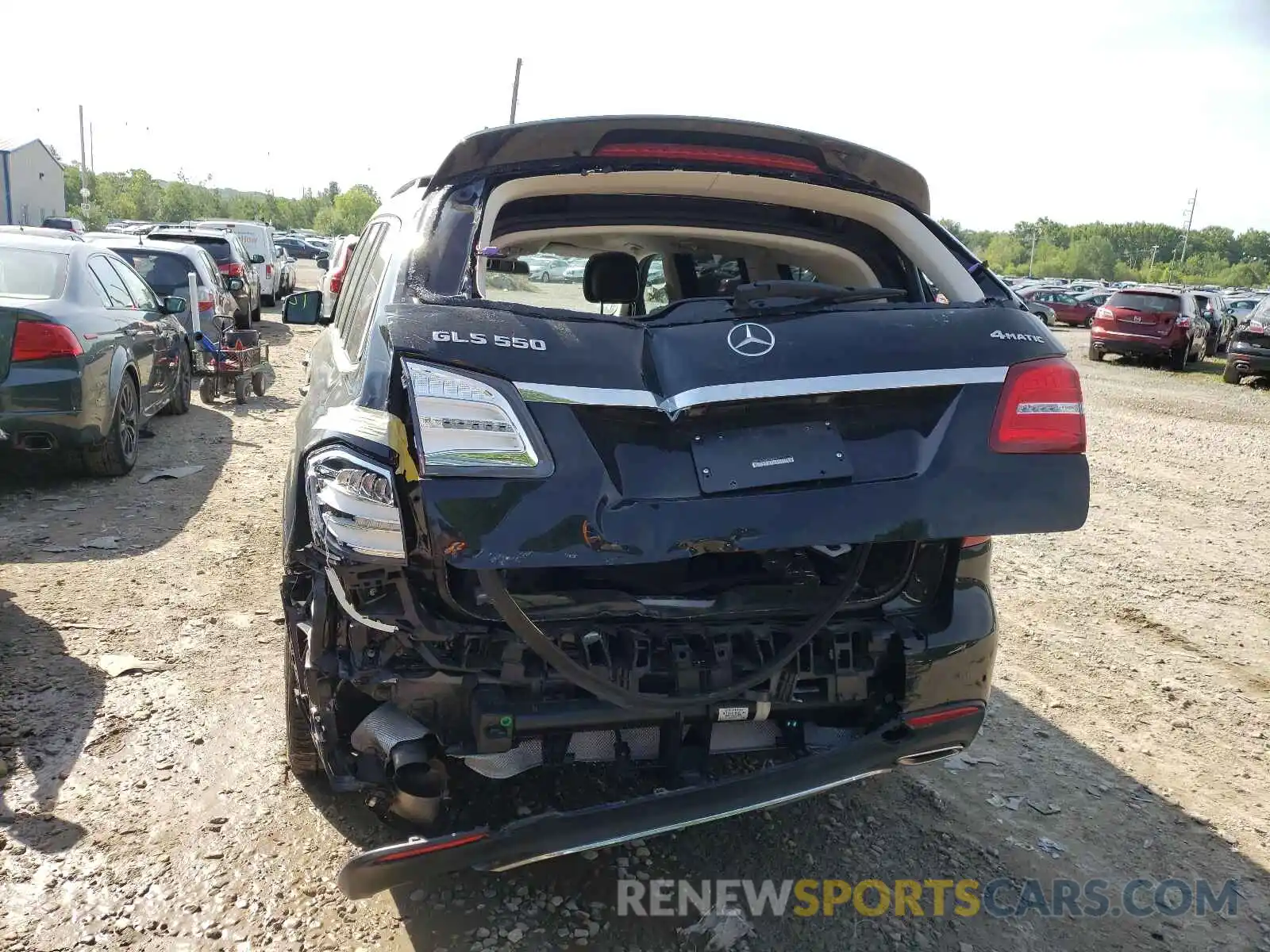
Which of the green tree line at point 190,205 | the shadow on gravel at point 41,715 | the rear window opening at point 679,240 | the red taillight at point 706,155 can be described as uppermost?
the green tree line at point 190,205

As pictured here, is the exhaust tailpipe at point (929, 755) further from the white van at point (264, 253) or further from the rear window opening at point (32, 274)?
the white van at point (264, 253)

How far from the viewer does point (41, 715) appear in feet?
11.6

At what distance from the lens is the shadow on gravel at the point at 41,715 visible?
2.90m

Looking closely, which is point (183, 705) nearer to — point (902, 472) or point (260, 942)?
point (260, 942)

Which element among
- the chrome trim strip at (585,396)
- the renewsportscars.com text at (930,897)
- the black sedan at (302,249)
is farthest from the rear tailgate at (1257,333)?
the black sedan at (302,249)

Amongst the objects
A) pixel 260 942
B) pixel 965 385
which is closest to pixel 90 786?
pixel 260 942

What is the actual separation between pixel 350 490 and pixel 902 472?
1273mm

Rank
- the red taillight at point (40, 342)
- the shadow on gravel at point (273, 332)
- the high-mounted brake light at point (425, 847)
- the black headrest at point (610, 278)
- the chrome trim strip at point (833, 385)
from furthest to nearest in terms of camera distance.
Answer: the shadow on gravel at point (273, 332) → the red taillight at point (40, 342) → the black headrest at point (610, 278) → the chrome trim strip at point (833, 385) → the high-mounted brake light at point (425, 847)

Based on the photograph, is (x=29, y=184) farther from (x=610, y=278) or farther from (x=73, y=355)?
(x=610, y=278)

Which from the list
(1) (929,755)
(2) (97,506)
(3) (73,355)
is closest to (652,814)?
(1) (929,755)

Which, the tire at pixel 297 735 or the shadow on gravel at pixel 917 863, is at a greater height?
→ the tire at pixel 297 735

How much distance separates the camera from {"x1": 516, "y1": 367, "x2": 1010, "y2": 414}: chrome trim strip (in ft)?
7.23

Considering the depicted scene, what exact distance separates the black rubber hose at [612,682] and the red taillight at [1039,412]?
1.45 feet

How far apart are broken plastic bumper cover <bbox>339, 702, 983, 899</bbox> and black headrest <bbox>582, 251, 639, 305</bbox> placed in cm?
199
